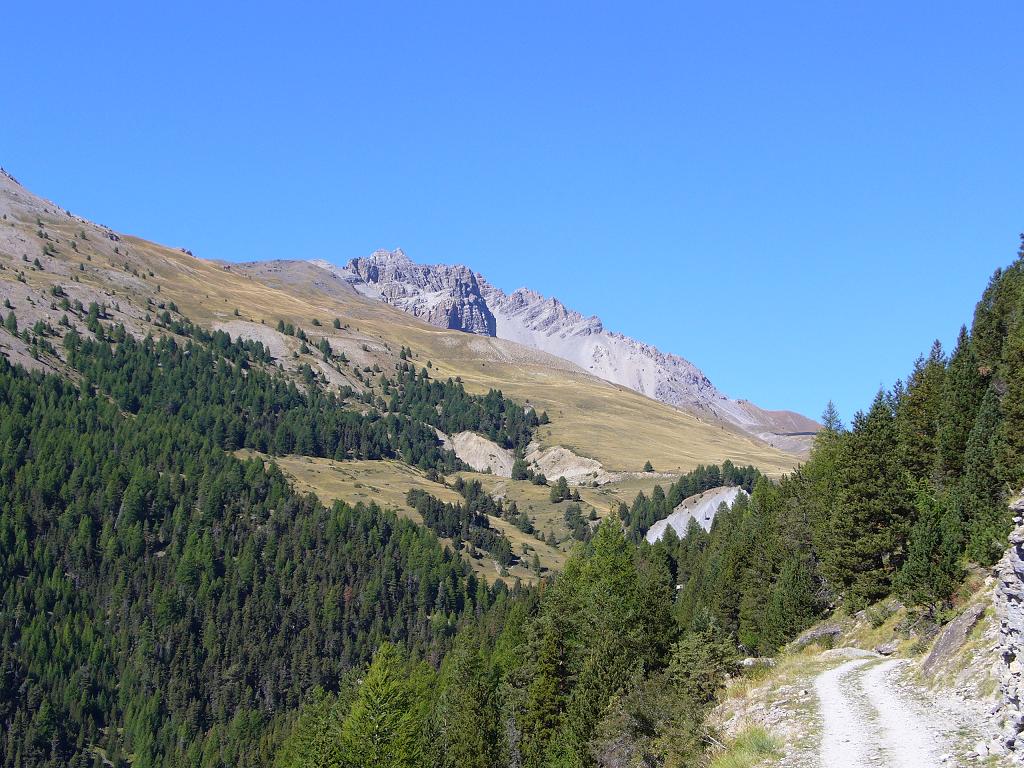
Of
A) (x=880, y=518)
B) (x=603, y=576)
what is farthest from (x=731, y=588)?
(x=880, y=518)

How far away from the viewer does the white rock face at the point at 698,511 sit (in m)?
181

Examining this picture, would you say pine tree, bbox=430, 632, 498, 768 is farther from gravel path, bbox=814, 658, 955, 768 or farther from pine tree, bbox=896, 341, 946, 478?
gravel path, bbox=814, 658, 955, 768

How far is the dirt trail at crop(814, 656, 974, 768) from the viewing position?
2273 centimetres

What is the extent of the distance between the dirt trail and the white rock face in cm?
15040

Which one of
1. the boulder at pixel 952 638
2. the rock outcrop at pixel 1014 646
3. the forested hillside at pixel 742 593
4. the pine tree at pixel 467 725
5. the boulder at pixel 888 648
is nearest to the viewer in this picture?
the rock outcrop at pixel 1014 646

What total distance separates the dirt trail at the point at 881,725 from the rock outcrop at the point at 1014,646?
160cm

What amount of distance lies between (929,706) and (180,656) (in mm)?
190963

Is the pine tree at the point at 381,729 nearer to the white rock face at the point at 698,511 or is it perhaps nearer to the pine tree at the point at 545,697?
the pine tree at the point at 545,697

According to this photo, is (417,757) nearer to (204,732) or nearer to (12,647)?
(204,732)

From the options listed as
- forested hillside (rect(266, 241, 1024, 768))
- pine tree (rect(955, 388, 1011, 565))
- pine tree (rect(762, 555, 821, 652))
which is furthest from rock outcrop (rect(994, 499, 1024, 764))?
pine tree (rect(762, 555, 821, 652))

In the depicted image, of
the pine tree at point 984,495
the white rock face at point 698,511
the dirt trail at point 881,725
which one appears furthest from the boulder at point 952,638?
the white rock face at point 698,511


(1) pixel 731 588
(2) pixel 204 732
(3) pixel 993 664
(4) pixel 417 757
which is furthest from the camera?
(2) pixel 204 732

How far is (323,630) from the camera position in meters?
200

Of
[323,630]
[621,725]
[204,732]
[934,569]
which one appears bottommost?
[204,732]
